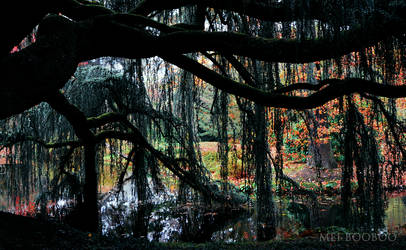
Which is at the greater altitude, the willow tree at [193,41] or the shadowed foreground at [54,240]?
the willow tree at [193,41]

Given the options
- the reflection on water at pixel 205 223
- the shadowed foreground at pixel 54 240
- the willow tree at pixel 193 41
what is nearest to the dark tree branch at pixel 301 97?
the willow tree at pixel 193 41

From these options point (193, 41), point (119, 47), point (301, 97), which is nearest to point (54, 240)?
point (119, 47)

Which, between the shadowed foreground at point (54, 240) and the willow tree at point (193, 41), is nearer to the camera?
the willow tree at point (193, 41)

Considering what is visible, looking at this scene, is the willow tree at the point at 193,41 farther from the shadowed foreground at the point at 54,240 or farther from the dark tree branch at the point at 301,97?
the shadowed foreground at the point at 54,240

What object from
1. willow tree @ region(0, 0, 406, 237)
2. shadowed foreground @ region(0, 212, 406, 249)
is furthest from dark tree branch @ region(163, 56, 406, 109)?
shadowed foreground @ region(0, 212, 406, 249)

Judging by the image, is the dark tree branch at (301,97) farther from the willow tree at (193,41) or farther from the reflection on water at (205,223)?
the reflection on water at (205,223)

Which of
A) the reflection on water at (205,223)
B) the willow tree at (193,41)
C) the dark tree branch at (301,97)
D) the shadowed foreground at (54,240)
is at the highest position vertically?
the willow tree at (193,41)

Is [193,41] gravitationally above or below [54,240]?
above

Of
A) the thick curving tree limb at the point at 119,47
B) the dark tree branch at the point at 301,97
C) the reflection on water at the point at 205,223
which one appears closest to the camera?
the thick curving tree limb at the point at 119,47

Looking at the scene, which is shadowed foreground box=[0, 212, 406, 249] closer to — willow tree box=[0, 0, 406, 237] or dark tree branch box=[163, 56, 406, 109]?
willow tree box=[0, 0, 406, 237]

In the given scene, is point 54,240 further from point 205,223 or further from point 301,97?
point 205,223

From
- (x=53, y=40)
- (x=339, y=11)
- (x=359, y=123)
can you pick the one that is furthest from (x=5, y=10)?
(x=359, y=123)

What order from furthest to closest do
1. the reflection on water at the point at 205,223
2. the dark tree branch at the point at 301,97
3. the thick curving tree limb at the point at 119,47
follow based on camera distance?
the reflection on water at the point at 205,223 < the dark tree branch at the point at 301,97 < the thick curving tree limb at the point at 119,47

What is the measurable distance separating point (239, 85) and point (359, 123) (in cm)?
114
